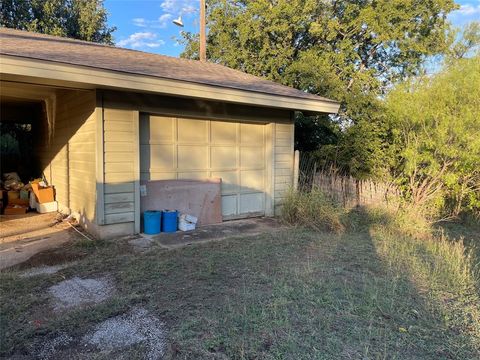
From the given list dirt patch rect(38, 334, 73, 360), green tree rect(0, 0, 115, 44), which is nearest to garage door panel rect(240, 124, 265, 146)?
dirt patch rect(38, 334, 73, 360)

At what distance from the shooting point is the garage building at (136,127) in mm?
4504

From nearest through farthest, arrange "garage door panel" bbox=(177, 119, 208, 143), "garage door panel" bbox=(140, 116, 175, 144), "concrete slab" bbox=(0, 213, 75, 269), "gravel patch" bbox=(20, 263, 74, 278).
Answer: "gravel patch" bbox=(20, 263, 74, 278)
"concrete slab" bbox=(0, 213, 75, 269)
"garage door panel" bbox=(140, 116, 175, 144)
"garage door panel" bbox=(177, 119, 208, 143)

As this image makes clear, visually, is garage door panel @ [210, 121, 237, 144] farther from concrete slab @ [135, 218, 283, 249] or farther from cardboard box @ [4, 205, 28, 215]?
cardboard box @ [4, 205, 28, 215]

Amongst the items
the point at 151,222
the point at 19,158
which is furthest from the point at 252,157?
the point at 19,158

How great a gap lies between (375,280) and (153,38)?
16465 mm

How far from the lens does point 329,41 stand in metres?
13.2

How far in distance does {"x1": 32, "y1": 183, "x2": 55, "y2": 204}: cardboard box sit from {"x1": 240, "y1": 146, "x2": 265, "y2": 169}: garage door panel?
4044mm

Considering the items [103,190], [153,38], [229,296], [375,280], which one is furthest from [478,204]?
[153,38]

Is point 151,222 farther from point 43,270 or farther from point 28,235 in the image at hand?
point 28,235

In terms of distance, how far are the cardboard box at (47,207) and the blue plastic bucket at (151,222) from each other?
2.87 m

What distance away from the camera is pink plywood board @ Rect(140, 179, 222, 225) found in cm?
555

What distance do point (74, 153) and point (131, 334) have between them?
4255mm

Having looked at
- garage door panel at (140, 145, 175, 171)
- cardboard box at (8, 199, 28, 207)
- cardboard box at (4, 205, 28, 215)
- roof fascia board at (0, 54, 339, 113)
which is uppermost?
roof fascia board at (0, 54, 339, 113)

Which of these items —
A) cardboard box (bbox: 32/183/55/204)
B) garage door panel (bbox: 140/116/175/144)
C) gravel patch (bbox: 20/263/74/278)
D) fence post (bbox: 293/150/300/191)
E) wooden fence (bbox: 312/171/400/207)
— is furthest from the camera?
wooden fence (bbox: 312/171/400/207)
